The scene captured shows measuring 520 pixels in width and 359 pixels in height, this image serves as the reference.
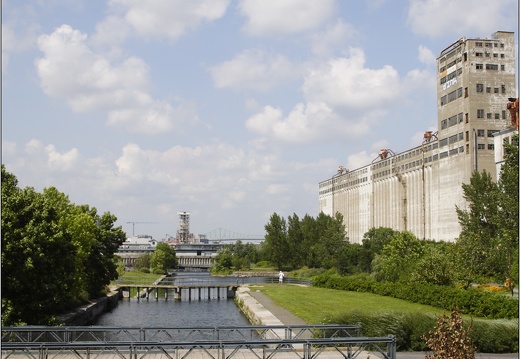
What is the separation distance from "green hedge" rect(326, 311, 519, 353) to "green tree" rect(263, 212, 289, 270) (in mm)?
96812

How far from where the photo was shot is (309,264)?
123188mm

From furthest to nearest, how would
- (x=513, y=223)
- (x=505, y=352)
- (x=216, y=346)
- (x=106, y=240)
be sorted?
(x=106, y=240), (x=513, y=223), (x=505, y=352), (x=216, y=346)

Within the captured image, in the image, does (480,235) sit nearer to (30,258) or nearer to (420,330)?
(420,330)

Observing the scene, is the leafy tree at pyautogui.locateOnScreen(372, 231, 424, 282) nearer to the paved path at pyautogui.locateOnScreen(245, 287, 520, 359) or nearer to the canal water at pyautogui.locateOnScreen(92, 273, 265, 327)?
the paved path at pyautogui.locateOnScreen(245, 287, 520, 359)

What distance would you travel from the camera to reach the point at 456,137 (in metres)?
104

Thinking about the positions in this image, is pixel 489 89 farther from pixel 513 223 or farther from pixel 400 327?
pixel 400 327

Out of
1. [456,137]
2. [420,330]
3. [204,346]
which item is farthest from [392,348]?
[456,137]

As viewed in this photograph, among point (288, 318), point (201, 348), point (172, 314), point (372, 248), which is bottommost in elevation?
point (172, 314)

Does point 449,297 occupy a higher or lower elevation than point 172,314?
higher

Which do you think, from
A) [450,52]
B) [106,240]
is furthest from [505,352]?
[450,52]

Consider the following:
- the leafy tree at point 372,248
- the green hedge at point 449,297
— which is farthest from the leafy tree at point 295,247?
the green hedge at point 449,297

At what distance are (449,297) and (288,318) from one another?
1276cm

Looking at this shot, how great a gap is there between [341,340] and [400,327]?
27.6 ft

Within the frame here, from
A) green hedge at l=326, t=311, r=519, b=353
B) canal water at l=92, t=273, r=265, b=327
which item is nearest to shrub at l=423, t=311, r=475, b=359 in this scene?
green hedge at l=326, t=311, r=519, b=353
